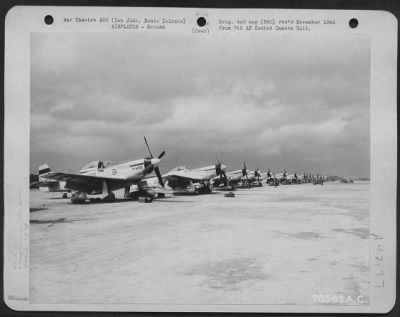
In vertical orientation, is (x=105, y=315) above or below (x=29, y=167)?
below

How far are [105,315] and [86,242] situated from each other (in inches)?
15.9

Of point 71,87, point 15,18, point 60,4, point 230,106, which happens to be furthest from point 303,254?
point 15,18

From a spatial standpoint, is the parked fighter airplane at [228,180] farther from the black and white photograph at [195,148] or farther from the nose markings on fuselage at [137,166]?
the nose markings on fuselage at [137,166]

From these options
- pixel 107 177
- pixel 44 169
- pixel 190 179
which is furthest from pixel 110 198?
pixel 190 179

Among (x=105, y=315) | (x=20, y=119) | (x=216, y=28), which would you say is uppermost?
(x=216, y=28)

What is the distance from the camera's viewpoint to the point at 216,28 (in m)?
Answer: 1.54

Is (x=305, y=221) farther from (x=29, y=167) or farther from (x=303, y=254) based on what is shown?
(x=29, y=167)

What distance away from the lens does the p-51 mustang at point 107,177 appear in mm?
1624

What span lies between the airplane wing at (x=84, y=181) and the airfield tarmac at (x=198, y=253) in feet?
0.31

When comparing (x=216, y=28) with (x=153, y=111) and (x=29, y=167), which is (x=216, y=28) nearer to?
(x=153, y=111)

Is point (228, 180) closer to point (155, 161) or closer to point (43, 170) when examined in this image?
point (155, 161)

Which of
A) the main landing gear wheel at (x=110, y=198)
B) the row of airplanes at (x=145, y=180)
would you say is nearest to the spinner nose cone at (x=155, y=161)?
the row of airplanes at (x=145, y=180)

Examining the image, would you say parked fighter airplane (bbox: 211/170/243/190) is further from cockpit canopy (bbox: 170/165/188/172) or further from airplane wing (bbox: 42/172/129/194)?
airplane wing (bbox: 42/172/129/194)

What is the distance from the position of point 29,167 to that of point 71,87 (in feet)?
1.62
